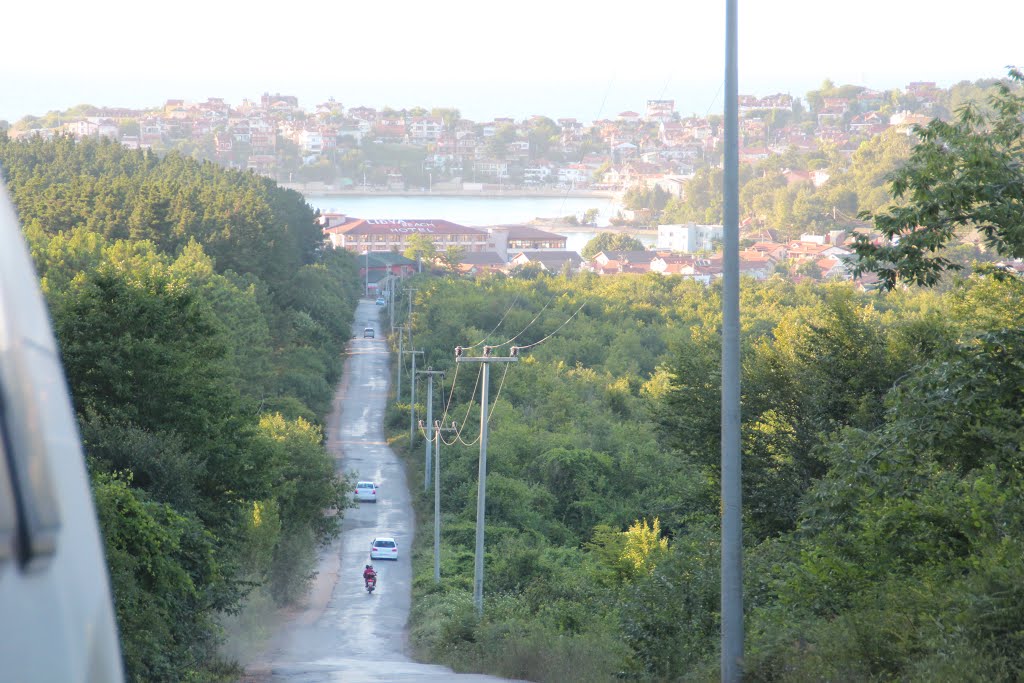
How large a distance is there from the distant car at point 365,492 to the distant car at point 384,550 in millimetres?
7952

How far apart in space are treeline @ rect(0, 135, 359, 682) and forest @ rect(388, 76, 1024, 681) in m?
4.79

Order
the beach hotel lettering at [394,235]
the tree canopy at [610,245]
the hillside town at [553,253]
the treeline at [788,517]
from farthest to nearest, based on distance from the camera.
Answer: the tree canopy at [610,245] → the beach hotel lettering at [394,235] → the hillside town at [553,253] → the treeline at [788,517]

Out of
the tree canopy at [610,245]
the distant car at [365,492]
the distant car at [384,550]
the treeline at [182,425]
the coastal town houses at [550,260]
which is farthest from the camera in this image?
the tree canopy at [610,245]

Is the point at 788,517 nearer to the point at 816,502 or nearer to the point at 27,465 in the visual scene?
the point at 816,502

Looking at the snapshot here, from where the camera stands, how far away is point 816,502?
52.6 feet

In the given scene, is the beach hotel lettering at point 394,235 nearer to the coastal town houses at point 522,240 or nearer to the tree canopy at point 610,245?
the coastal town houses at point 522,240

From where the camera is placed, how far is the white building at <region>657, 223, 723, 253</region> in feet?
531

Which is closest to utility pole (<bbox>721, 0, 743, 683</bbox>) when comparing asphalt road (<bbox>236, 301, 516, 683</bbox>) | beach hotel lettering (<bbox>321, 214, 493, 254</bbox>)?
asphalt road (<bbox>236, 301, 516, 683</bbox>)

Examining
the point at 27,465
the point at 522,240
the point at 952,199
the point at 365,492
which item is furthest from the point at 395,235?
the point at 27,465

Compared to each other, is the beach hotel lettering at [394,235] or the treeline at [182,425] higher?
the treeline at [182,425]

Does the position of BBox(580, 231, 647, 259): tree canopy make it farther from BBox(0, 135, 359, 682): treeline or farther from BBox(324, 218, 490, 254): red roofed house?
BBox(0, 135, 359, 682): treeline

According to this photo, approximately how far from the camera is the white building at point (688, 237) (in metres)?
162

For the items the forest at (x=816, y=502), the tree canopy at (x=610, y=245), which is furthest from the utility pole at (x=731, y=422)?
the tree canopy at (x=610, y=245)

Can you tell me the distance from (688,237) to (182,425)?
14639cm
